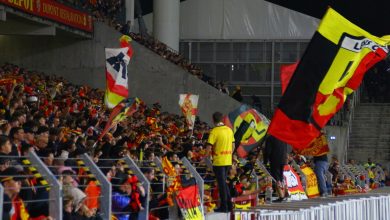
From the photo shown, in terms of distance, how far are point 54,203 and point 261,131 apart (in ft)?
27.3

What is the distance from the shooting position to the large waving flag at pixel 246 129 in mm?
16953

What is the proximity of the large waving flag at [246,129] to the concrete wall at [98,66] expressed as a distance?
1817 cm

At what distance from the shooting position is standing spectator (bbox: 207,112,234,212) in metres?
14.2

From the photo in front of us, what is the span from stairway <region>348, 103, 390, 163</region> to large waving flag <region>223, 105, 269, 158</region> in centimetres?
2202

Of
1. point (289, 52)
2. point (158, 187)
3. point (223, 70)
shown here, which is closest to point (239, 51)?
point (223, 70)

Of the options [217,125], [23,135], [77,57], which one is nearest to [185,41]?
[77,57]

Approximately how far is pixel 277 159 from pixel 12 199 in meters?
8.39

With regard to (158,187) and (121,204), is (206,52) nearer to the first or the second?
(158,187)

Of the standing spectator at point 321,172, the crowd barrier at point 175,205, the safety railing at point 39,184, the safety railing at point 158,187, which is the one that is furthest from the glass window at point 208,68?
the safety railing at point 39,184

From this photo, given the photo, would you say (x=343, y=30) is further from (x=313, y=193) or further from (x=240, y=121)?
(x=313, y=193)

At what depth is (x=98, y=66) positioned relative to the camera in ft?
115

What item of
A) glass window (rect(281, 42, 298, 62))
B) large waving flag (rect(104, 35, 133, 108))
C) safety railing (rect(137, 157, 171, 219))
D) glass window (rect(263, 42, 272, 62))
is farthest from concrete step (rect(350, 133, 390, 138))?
safety railing (rect(137, 157, 171, 219))

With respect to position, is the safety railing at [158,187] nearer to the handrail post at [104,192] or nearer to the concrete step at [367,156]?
the handrail post at [104,192]

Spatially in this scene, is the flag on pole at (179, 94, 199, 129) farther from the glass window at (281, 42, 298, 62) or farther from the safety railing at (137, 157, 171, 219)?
the glass window at (281, 42, 298, 62)
